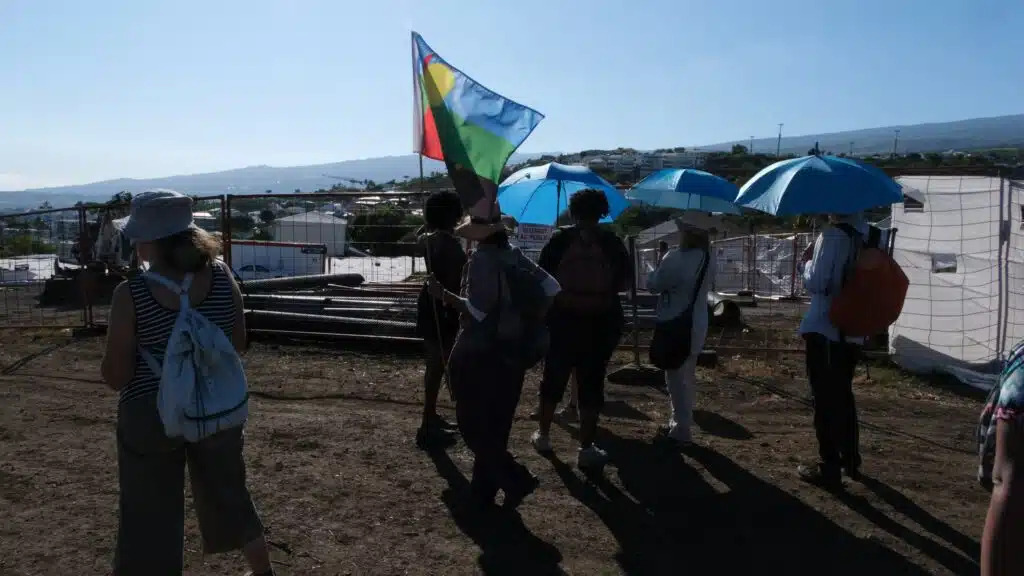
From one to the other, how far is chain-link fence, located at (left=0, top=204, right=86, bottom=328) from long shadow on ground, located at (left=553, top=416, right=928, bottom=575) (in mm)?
7950

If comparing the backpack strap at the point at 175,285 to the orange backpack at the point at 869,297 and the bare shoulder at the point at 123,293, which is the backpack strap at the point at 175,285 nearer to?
the bare shoulder at the point at 123,293

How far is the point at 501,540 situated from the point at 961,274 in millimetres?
6843

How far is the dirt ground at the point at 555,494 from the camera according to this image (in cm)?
416

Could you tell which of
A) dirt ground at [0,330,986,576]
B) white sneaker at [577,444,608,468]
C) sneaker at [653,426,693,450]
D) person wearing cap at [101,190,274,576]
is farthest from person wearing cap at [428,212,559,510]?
sneaker at [653,426,693,450]

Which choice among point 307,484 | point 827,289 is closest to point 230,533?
point 307,484

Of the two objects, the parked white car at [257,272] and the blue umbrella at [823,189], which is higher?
the blue umbrella at [823,189]

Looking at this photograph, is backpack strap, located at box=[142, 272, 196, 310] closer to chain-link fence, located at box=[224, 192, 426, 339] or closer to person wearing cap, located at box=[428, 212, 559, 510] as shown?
person wearing cap, located at box=[428, 212, 559, 510]

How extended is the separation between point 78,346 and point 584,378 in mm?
6956

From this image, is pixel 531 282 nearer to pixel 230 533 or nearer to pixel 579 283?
pixel 579 283

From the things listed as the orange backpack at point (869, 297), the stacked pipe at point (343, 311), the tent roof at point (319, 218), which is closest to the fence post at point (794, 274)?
the stacked pipe at point (343, 311)

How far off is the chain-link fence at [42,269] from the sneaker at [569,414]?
674 centimetres

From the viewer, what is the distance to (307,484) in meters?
5.10

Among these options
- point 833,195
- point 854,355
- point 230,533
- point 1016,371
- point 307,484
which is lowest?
point 307,484

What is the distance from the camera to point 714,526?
4562 millimetres
